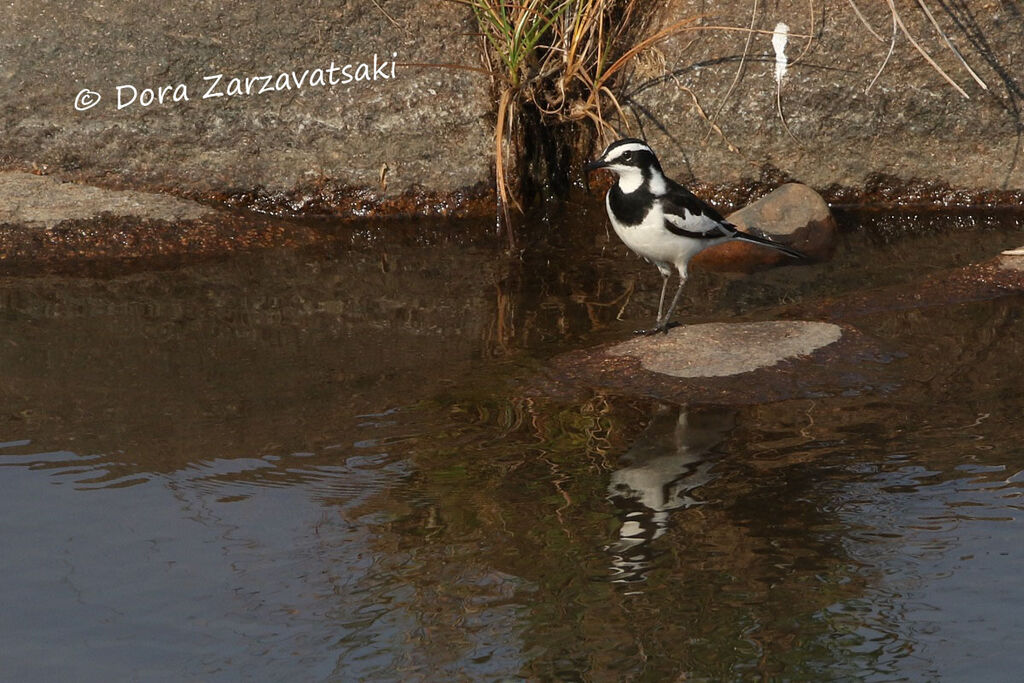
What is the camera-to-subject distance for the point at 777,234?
268 inches

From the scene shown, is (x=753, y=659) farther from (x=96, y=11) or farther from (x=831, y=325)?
(x=96, y=11)

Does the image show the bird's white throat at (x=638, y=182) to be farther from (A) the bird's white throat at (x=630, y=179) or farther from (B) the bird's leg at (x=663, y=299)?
(B) the bird's leg at (x=663, y=299)

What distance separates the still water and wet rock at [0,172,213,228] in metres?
0.60

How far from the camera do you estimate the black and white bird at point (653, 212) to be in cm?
563

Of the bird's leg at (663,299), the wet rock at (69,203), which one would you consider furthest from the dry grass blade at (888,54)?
the wet rock at (69,203)

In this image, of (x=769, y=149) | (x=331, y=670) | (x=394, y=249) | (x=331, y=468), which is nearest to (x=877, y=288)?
(x=769, y=149)

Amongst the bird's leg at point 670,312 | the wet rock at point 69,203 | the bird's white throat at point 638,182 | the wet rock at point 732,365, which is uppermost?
the wet rock at point 69,203

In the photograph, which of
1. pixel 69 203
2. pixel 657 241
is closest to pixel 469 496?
pixel 657 241

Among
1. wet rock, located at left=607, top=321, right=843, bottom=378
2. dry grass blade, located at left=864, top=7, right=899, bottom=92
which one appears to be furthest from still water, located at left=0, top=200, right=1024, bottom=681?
dry grass blade, located at left=864, top=7, right=899, bottom=92

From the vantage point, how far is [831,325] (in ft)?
18.0

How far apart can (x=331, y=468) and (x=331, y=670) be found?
Result: 4.00ft

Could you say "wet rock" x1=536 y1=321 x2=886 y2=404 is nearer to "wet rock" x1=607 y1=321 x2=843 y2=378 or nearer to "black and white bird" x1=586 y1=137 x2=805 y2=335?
"wet rock" x1=607 y1=321 x2=843 y2=378

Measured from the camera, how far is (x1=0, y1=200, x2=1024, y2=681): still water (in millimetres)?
3377

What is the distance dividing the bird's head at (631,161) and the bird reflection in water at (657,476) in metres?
1.29
